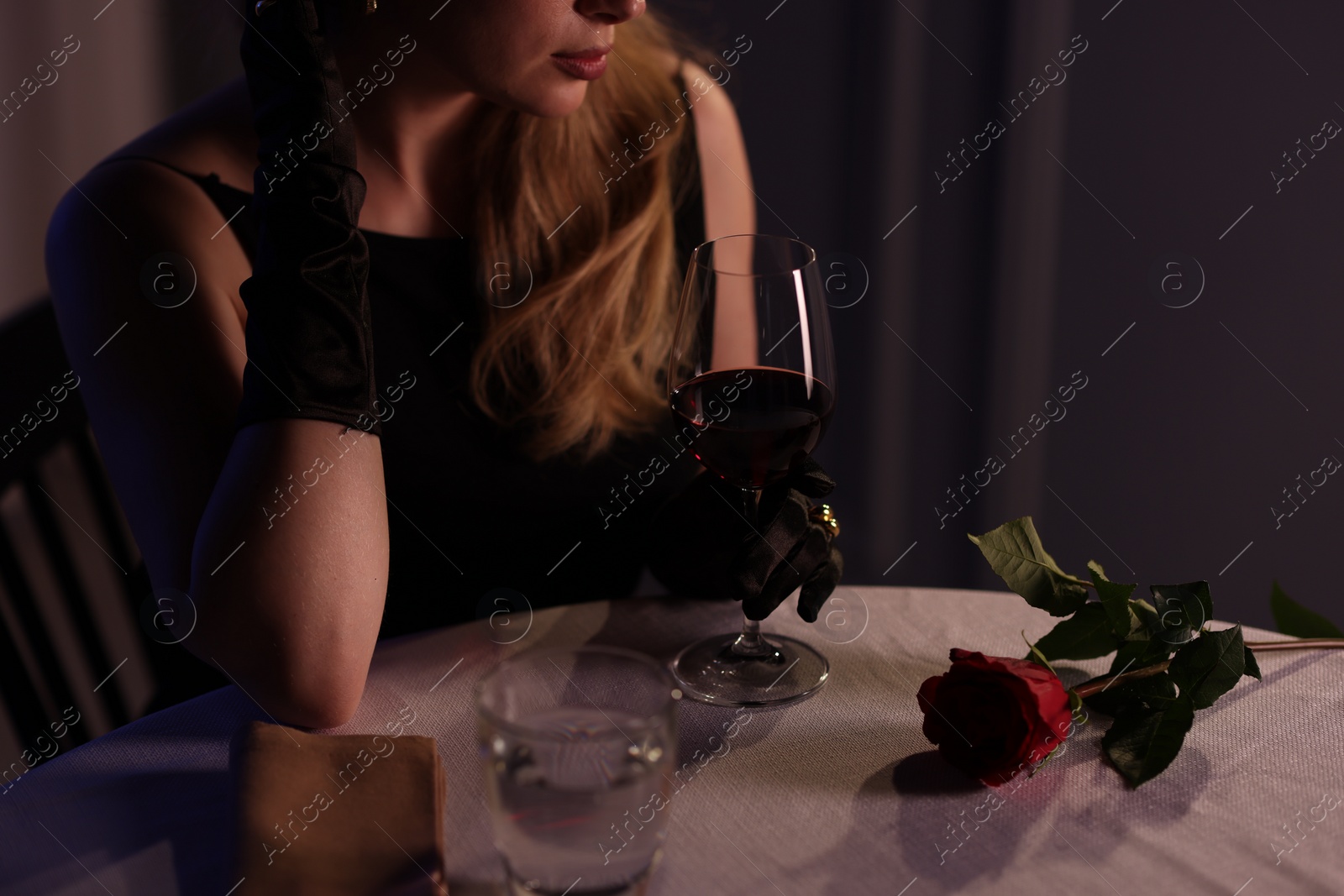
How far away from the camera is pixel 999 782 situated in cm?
69

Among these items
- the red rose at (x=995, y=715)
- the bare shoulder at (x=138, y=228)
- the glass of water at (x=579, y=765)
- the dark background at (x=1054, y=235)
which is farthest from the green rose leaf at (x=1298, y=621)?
the dark background at (x=1054, y=235)

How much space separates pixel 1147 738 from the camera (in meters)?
0.72

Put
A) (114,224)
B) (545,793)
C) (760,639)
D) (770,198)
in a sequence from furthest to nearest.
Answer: (770,198), (114,224), (760,639), (545,793)

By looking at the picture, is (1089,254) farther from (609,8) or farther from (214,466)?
(214,466)

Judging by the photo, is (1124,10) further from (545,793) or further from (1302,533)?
(545,793)

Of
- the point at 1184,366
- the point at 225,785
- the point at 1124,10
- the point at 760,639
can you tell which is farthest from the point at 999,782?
the point at 1124,10

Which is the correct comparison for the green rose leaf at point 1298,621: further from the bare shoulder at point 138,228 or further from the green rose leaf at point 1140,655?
the bare shoulder at point 138,228

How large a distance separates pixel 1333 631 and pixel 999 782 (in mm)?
432

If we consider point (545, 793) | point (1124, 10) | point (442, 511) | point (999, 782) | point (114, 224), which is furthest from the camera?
point (1124, 10)

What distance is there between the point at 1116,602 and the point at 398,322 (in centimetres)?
92

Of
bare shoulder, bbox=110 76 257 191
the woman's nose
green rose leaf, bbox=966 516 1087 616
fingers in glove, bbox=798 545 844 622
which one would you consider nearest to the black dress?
bare shoulder, bbox=110 76 257 191

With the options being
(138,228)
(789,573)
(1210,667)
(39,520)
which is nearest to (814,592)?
(789,573)

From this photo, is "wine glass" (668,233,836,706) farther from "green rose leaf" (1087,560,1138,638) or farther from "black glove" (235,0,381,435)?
"black glove" (235,0,381,435)

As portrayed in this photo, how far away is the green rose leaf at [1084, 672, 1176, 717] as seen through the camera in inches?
29.3
